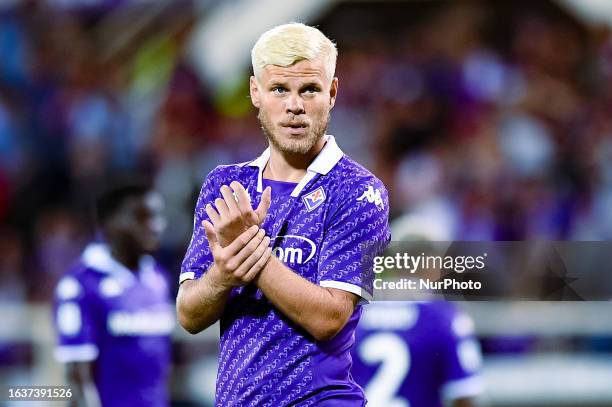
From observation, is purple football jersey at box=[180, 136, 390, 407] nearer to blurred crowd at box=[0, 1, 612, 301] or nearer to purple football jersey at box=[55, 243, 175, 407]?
purple football jersey at box=[55, 243, 175, 407]

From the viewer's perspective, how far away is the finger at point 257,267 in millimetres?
1998

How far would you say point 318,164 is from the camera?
226cm

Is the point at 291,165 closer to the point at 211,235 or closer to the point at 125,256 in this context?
the point at 211,235

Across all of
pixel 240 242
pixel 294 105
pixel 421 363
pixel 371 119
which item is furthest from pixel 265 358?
pixel 371 119

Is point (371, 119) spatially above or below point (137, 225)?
above

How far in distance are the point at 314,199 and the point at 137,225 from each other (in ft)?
7.93

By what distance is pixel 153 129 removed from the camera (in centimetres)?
562

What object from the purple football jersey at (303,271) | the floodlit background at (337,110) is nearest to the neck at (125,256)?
the floodlit background at (337,110)

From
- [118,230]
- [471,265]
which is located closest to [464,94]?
[471,265]

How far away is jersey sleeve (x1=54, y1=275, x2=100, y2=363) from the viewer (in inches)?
164

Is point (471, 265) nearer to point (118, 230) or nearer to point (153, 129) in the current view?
point (118, 230)

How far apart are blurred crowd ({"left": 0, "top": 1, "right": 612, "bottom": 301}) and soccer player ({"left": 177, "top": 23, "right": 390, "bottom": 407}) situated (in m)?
3.01

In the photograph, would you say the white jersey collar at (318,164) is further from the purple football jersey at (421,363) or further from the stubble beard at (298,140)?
the purple football jersey at (421,363)

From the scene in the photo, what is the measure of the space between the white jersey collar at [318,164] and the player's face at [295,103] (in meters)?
0.05
